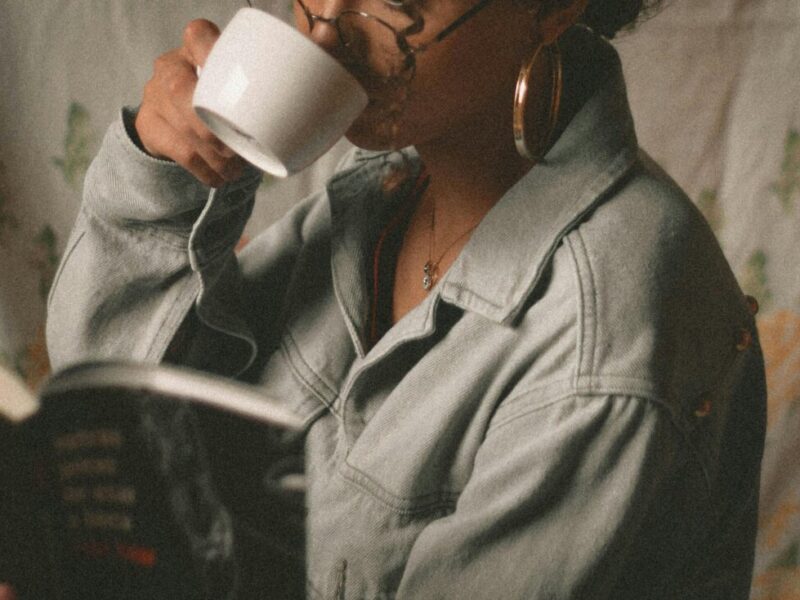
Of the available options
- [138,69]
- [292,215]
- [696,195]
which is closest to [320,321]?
[292,215]

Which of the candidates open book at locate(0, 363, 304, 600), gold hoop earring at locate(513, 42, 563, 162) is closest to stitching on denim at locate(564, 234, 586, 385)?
gold hoop earring at locate(513, 42, 563, 162)

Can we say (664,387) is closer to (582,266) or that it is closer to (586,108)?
(582,266)

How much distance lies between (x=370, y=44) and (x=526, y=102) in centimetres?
12

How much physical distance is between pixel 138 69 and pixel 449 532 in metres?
0.62

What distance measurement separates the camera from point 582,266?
557mm

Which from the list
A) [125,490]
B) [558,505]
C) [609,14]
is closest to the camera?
[125,490]

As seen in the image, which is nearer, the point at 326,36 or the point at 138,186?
the point at 326,36

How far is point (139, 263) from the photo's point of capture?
692mm

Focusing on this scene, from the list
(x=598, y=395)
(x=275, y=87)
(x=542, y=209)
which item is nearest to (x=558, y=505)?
(x=598, y=395)

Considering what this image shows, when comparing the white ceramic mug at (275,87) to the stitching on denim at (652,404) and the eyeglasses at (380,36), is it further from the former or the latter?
the stitching on denim at (652,404)

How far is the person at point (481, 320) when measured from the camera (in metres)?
0.54

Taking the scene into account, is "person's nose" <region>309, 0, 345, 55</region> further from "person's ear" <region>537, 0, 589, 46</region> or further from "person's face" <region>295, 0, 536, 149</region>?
"person's ear" <region>537, 0, 589, 46</region>

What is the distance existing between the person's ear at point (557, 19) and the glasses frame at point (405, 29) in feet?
0.18

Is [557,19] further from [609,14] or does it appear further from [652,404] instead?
[652,404]
